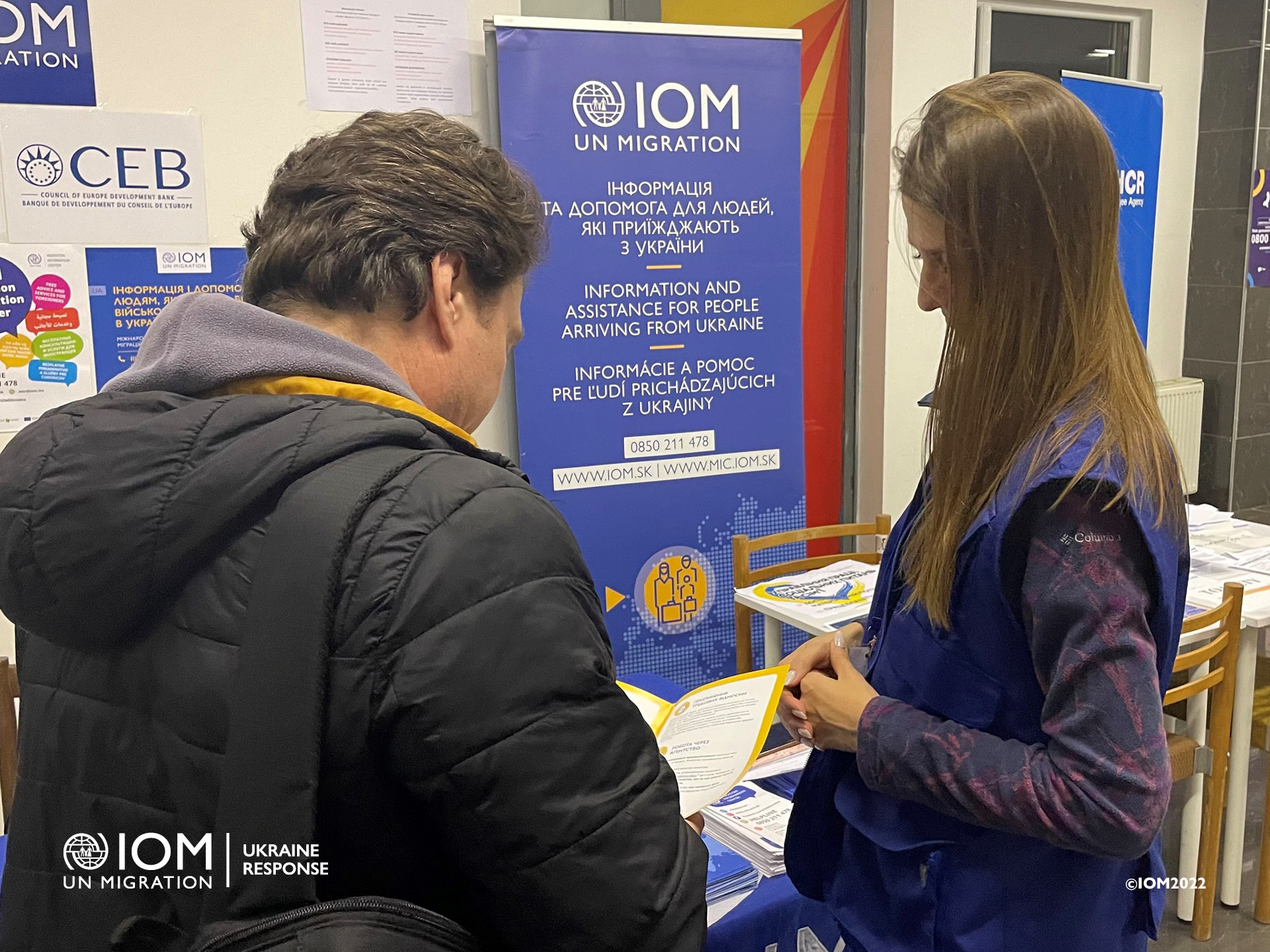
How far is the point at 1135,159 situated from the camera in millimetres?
3873

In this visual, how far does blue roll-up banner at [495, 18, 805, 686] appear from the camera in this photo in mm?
3027

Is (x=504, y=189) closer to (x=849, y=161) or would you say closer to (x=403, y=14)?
(x=403, y=14)

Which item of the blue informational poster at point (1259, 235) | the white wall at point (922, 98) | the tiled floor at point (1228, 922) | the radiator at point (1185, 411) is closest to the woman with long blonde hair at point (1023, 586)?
the tiled floor at point (1228, 922)

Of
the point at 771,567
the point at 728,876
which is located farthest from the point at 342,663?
the point at 771,567

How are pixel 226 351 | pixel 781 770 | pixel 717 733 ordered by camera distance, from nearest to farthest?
pixel 226 351 < pixel 717 733 < pixel 781 770

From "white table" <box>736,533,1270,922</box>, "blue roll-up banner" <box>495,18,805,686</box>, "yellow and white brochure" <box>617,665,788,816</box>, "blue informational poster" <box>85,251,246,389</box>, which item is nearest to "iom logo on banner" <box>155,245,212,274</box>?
"blue informational poster" <box>85,251,246,389</box>

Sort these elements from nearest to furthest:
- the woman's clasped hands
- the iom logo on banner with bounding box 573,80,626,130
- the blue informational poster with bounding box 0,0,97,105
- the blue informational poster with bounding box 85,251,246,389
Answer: the woman's clasped hands → the blue informational poster with bounding box 0,0,97,105 → the blue informational poster with bounding box 85,251,246,389 → the iom logo on banner with bounding box 573,80,626,130

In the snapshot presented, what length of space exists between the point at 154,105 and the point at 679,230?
1.55 meters

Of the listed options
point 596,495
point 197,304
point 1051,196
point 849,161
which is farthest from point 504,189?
point 849,161

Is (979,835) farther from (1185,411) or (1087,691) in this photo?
(1185,411)

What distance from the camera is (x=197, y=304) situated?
2.50ft

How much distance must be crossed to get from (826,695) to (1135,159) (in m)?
3.54

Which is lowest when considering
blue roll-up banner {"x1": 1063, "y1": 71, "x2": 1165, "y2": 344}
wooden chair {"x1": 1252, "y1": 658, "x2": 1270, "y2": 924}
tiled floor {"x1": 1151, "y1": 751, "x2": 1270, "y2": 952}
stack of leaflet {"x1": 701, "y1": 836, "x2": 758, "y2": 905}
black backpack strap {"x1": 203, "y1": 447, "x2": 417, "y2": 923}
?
tiled floor {"x1": 1151, "y1": 751, "x2": 1270, "y2": 952}

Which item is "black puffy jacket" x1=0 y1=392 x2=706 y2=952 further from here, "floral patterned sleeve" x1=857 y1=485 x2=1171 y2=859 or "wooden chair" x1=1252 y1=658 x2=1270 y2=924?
"wooden chair" x1=1252 y1=658 x2=1270 y2=924
